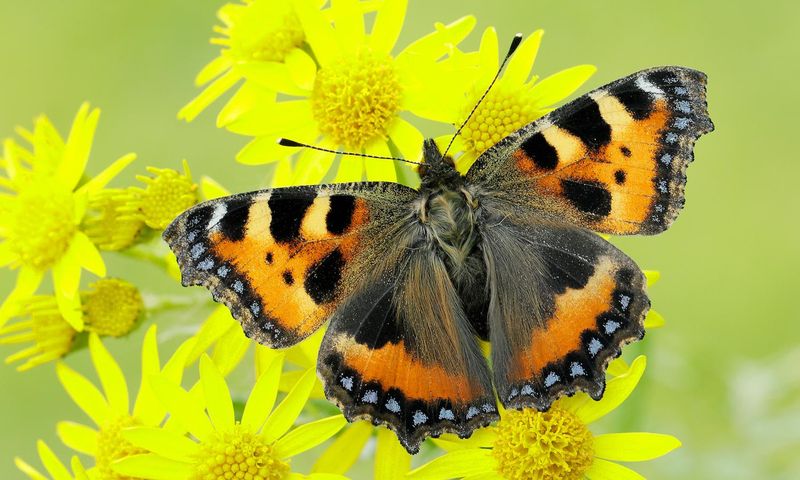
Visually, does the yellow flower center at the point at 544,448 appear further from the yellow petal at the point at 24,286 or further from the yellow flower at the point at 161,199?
the yellow petal at the point at 24,286

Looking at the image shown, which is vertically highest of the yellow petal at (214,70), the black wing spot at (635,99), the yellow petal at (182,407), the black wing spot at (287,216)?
the yellow petal at (214,70)

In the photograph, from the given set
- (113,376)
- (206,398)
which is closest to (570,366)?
(206,398)

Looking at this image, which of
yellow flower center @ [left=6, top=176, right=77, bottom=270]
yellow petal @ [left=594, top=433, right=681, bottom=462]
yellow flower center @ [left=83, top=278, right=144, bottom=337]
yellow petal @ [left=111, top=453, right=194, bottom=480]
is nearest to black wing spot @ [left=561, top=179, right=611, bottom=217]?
yellow petal @ [left=594, top=433, right=681, bottom=462]

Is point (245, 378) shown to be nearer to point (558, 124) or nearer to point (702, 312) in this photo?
point (558, 124)

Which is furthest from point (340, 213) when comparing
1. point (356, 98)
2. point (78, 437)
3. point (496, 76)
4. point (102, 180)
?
point (78, 437)

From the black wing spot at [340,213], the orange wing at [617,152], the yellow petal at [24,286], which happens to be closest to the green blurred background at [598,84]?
the yellow petal at [24,286]

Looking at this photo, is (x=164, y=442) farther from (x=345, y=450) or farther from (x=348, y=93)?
(x=348, y=93)

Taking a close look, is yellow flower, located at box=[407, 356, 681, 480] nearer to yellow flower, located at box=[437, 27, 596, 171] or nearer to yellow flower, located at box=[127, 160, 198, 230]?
yellow flower, located at box=[437, 27, 596, 171]
